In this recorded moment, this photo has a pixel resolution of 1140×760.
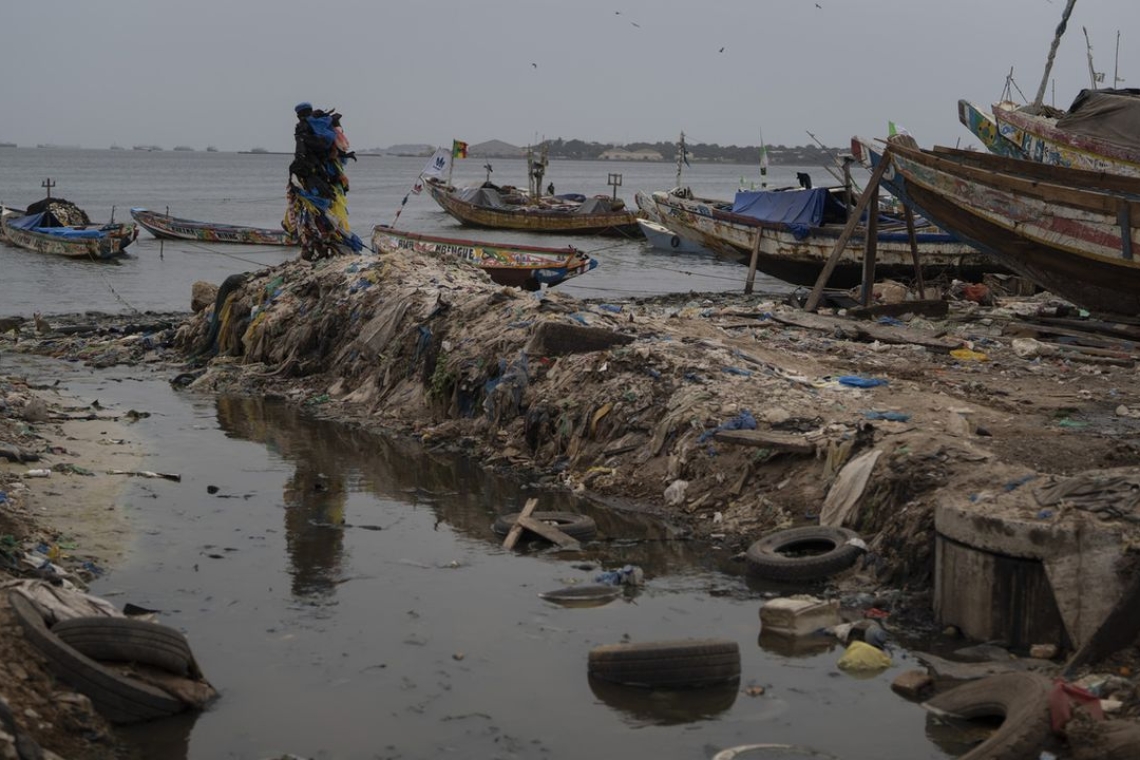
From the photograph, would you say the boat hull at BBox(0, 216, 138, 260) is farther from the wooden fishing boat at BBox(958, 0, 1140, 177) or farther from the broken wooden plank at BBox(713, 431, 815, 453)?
the broken wooden plank at BBox(713, 431, 815, 453)

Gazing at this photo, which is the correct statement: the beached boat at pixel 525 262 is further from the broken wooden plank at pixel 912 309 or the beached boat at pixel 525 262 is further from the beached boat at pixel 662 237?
the beached boat at pixel 662 237

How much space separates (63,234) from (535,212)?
19309 mm

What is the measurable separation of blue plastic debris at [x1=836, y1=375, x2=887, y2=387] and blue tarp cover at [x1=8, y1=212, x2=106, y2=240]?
29.6 m

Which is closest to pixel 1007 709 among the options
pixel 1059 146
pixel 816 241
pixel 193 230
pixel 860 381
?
pixel 860 381

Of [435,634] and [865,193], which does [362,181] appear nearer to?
[865,193]

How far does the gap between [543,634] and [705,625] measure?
969 millimetres

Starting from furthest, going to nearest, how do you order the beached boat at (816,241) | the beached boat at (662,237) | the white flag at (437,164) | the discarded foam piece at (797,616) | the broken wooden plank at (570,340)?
→ the beached boat at (662,237)
the white flag at (437,164)
the beached boat at (816,241)
the broken wooden plank at (570,340)
the discarded foam piece at (797,616)

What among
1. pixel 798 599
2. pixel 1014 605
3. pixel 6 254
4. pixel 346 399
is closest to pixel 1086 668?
pixel 1014 605

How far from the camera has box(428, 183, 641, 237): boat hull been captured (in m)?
48.8

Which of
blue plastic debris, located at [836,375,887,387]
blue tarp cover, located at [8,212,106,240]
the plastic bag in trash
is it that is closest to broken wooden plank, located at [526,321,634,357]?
blue plastic debris, located at [836,375,887,387]

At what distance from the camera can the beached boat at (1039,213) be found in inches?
585

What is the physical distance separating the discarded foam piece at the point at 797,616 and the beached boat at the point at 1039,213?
9.16 m

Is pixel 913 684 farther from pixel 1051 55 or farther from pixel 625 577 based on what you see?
pixel 1051 55

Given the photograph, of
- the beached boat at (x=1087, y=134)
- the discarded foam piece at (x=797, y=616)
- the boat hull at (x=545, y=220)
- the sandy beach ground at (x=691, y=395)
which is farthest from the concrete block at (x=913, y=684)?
the boat hull at (x=545, y=220)
